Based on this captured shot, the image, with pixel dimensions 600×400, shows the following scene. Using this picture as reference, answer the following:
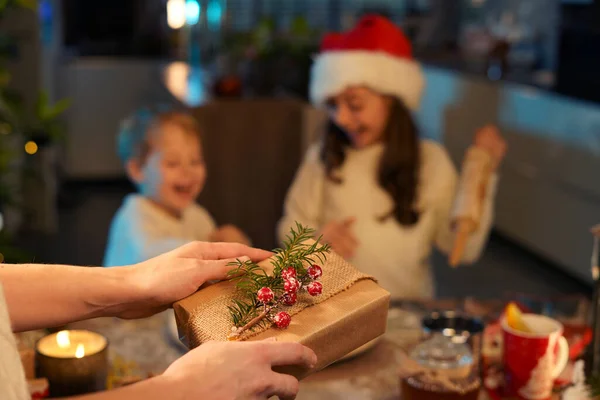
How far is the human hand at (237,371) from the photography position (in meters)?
0.68

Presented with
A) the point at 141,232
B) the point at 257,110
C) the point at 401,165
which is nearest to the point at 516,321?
the point at 141,232

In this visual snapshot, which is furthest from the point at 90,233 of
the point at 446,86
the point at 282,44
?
the point at 446,86

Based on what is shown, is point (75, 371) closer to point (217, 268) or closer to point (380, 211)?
point (217, 268)

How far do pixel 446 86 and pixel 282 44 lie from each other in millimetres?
1587

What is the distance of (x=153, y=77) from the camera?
5879 mm

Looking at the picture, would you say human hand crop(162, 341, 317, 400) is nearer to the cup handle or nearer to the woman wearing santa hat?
the cup handle

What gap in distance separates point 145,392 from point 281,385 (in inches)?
4.7

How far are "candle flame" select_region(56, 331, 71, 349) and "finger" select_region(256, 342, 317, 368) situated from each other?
19.3 inches

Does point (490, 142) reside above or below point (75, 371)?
above

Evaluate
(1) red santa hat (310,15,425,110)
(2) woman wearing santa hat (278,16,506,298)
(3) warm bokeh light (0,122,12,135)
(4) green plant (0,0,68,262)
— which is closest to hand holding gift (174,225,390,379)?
(2) woman wearing santa hat (278,16,506,298)

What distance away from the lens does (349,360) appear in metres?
1.26

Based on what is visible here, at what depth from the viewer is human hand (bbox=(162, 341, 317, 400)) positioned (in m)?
0.68

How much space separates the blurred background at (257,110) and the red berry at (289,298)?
1.43 m

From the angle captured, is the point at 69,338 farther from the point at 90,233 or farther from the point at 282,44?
the point at 90,233
